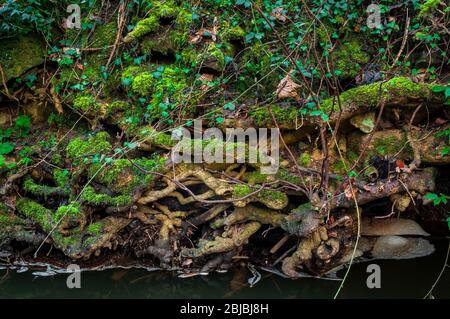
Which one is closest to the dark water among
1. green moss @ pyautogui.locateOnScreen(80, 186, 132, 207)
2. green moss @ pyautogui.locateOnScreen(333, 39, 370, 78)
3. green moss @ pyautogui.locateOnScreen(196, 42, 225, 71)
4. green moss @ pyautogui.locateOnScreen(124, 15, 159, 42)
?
green moss @ pyautogui.locateOnScreen(80, 186, 132, 207)

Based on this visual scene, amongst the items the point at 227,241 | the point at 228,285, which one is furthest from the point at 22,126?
the point at 228,285

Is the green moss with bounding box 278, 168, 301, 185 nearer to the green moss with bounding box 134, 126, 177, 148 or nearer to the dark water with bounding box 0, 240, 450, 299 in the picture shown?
the dark water with bounding box 0, 240, 450, 299

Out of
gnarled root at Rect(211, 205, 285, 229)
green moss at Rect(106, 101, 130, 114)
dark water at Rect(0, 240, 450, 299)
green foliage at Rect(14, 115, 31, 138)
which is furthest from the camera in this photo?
green foliage at Rect(14, 115, 31, 138)

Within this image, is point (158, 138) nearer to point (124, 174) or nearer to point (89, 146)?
point (124, 174)

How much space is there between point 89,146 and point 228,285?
210 cm

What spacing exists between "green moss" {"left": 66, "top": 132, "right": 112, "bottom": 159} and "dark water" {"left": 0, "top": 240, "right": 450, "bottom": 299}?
127 cm

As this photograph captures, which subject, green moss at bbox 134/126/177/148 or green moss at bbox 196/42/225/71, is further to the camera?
green moss at bbox 196/42/225/71

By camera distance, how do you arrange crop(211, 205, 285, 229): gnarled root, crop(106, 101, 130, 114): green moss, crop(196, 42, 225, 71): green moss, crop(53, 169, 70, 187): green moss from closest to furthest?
crop(211, 205, 285, 229): gnarled root
crop(53, 169, 70, 187): green moss
crop(196, 42, 225, 71): green moss
crop(106, 101, 130, 114): green moss

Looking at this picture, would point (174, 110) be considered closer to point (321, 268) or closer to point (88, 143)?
point (88, 143)

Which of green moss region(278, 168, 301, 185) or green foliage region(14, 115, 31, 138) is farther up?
green foliage region(14, 115, 31, 138)

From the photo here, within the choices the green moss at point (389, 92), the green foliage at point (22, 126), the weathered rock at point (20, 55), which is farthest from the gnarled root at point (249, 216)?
the weathered rock at point (20, 55)

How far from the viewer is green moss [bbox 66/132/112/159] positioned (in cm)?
452

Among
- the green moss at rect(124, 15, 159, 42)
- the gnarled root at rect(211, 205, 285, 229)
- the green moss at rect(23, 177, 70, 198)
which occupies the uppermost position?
the green moss at rect(124, 15, 159, 42)

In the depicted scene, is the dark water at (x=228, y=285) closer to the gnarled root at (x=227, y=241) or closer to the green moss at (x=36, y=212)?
the gnarled root at (x=227, y=241)
